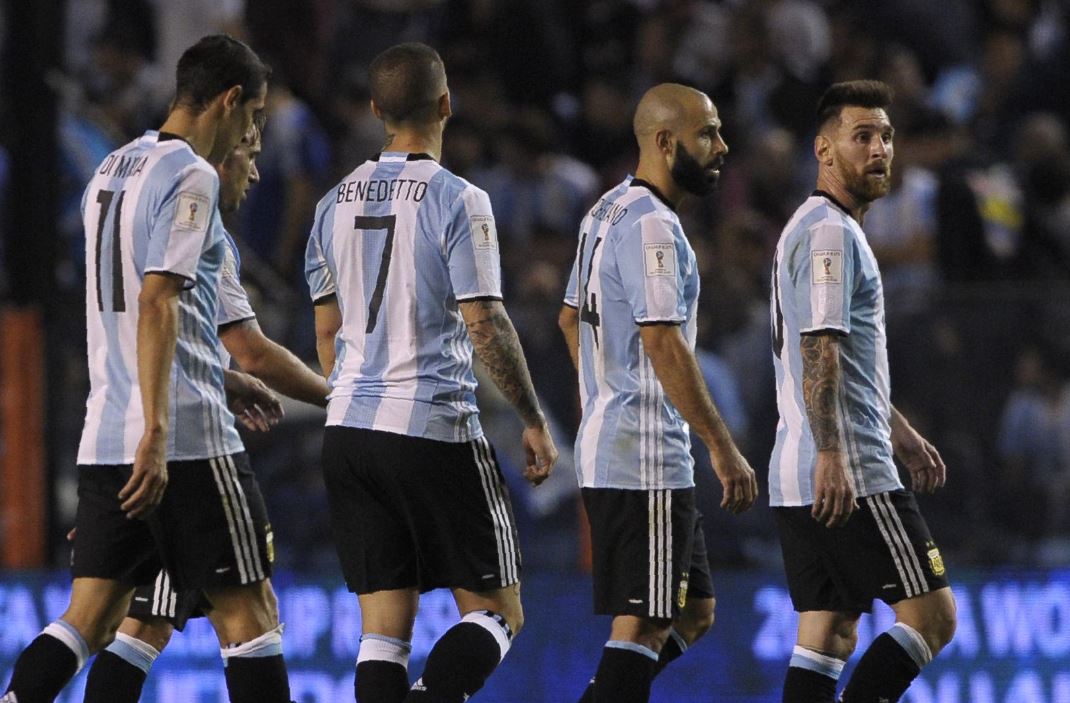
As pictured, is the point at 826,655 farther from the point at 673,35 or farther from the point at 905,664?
the point at 673,35

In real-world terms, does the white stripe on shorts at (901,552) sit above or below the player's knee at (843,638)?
above

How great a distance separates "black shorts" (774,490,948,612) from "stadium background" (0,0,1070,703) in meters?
2.36

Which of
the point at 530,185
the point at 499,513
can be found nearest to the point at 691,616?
the point at 499,513

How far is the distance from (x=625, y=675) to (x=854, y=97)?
192 cm

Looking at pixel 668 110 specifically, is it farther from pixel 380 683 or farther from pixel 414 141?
pixel 380 683

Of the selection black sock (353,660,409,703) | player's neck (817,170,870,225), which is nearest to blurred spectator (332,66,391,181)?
player's neck (817,170,870,225)

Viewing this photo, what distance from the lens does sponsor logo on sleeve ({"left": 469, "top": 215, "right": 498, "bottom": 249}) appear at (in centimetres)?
523

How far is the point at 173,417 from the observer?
4957 millimetres

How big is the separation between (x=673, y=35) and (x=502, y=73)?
1.16 meters

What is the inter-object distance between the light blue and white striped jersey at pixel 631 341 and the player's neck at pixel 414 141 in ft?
2.09

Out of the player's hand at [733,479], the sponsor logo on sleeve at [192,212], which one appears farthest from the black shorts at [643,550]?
the sponsor logo on sleeve at [192,212]

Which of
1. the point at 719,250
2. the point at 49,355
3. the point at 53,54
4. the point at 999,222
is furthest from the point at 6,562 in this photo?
the point at 999,222

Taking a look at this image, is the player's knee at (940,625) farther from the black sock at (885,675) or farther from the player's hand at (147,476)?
the player's hand at (147,476)

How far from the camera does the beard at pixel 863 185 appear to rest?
568cm
